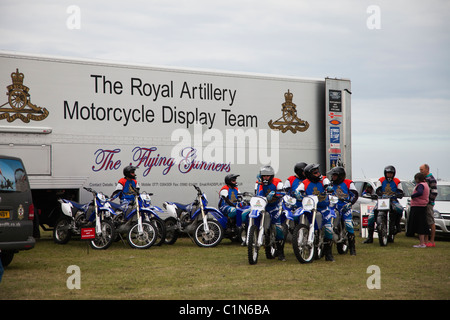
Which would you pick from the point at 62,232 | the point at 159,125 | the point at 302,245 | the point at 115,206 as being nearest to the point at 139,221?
the point at 115,206

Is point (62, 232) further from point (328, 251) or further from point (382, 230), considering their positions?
point (382, 230)

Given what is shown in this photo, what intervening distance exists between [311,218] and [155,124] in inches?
208

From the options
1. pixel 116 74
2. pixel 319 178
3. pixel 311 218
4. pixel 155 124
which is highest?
pixel 116 74

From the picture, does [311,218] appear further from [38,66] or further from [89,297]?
[38,66]

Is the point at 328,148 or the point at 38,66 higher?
the point at 38,66

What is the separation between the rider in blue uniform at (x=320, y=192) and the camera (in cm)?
1076

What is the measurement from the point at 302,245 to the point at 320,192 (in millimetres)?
1060

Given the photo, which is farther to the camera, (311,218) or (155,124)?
(155,124)

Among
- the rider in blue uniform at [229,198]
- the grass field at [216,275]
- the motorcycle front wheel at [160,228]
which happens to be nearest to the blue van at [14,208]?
the grass field at [216,275]

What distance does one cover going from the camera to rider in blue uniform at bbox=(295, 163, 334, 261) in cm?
1076

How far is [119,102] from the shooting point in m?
14.0

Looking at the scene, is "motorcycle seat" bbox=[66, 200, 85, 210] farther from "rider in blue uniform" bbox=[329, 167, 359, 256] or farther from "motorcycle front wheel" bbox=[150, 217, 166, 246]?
"rider in blue uniform" bbox=[329, 167, 359, 256]

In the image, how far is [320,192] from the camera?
35.7 feet
